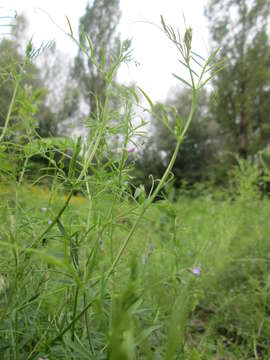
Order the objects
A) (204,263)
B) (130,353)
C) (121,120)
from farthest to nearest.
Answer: (204,263), (121,120), (130,353)

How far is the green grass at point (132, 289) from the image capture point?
0.34 meters

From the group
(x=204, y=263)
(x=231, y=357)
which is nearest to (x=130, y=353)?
(x=231, y=357)

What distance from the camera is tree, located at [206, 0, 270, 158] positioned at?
42.5 feet

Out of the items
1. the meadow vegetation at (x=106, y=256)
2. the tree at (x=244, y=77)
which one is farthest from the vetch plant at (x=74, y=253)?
the tree at (x=244, y=77)

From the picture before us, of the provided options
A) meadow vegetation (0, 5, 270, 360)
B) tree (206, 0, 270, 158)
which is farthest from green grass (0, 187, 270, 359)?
tree (206, 0, 270, 158)

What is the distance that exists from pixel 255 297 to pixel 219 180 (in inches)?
482

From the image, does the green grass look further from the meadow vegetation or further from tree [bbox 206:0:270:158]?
tree [bbox 206:0:270:158]

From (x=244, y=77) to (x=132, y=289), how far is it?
14531 mm

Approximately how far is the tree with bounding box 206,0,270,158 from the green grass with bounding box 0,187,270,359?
11.7 meters

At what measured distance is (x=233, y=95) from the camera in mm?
13461

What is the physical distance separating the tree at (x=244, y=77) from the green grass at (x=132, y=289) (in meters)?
11.7

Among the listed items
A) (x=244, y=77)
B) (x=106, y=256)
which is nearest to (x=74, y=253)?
(x=106, y=256)

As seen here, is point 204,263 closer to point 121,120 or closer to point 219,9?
point 121,120

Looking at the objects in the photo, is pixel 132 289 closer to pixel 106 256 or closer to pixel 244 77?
pixel 106 256
